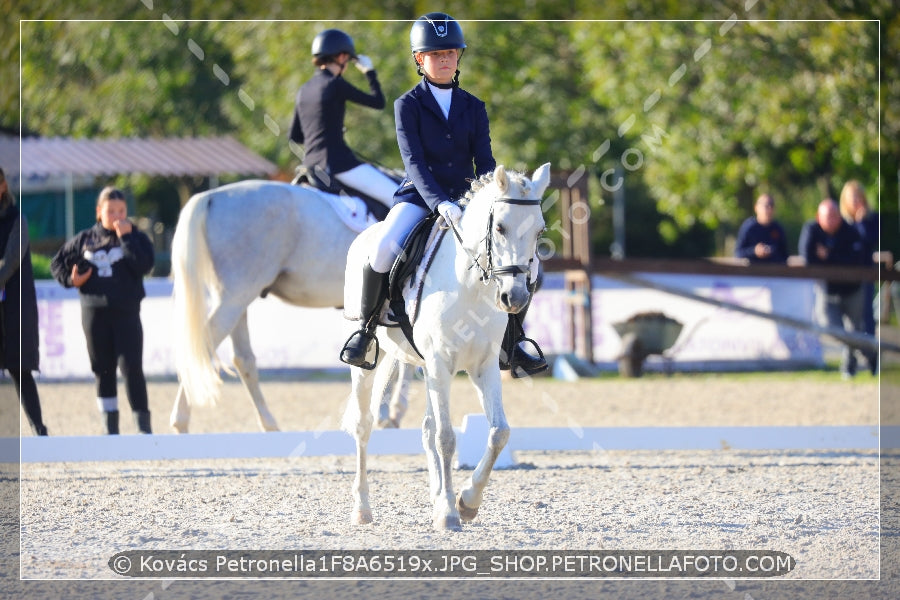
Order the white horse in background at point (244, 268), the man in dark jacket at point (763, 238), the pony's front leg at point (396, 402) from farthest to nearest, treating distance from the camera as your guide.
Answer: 1. the man in dark jacket at point (763, 238)
2. the pony's front leg at point (396, 402)
3. the white horse in background at point (244, 268)

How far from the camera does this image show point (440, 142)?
5992 millimetres

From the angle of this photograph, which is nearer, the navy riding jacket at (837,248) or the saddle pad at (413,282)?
the saddle pad at (413,282)

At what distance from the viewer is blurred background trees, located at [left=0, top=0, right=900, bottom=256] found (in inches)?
790

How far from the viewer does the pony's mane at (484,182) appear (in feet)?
17.1

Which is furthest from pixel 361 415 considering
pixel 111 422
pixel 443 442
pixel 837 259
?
pixel 837 259

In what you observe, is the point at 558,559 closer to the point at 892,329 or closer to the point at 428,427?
the point at 428,427

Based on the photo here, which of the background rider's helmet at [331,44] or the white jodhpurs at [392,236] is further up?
the background rider's helmet at [331,44]

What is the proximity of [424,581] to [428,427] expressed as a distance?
127cm

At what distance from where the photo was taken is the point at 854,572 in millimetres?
4895

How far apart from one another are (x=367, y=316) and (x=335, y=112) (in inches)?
122

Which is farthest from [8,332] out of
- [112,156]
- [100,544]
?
[112,156]

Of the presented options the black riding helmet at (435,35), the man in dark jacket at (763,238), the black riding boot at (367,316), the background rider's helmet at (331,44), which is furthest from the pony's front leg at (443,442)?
the man in dark jacket at (763,238)

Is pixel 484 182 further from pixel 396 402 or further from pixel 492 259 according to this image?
pixel 396 402

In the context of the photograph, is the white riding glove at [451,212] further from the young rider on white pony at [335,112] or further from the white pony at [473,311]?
the young rider on white pony at [335,112]
